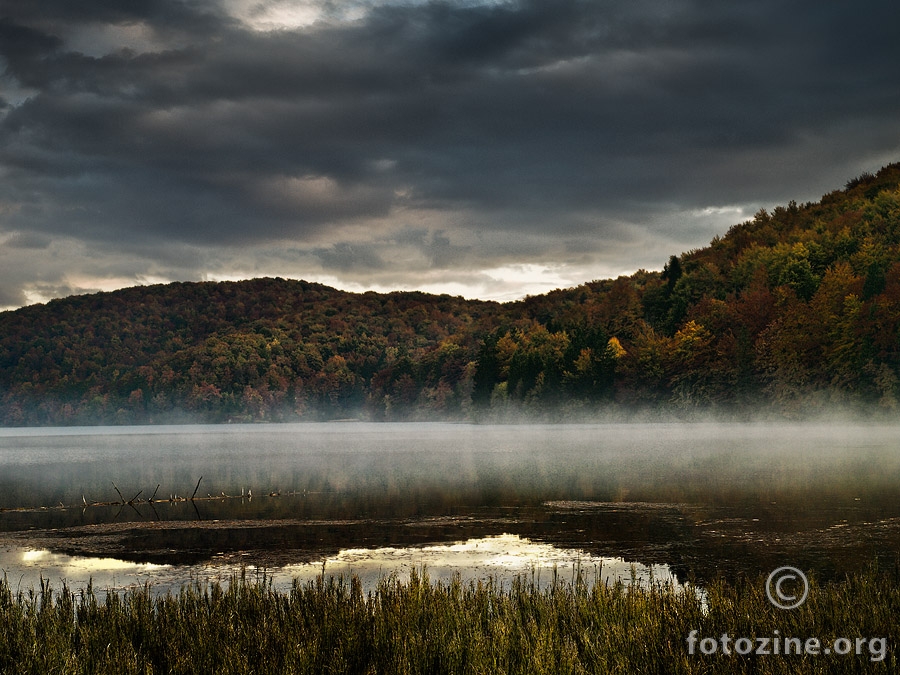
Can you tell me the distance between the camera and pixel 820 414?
106375 mm

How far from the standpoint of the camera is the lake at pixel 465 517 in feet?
72.6

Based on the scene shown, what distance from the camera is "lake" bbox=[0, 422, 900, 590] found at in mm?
22141

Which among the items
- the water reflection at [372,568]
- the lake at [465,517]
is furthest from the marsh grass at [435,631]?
the water reflection at [372,568]

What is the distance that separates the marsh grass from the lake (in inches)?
79.0

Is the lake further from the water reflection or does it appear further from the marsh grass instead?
the marsh grass

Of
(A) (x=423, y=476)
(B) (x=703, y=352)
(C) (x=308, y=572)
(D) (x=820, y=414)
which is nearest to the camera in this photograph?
(C) (x=308, y=572)

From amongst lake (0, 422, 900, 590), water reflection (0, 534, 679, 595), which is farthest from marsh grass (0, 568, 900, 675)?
water reflection (0, 534, 679, 595)

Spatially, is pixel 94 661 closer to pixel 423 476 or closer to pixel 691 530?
pixel 691 530

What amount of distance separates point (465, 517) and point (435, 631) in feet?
65.3

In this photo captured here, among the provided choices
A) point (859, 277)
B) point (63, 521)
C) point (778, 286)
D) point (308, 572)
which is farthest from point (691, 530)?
point (778, 286)

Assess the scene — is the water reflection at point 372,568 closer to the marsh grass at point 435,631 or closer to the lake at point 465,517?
the lake at point 465,517

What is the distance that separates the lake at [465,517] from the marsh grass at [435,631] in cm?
201

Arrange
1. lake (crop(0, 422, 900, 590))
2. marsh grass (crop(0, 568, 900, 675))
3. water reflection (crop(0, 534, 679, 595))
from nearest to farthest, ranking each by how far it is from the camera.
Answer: marsh grass (crop(0, 568, 900, 675)) → water reflection (crop(0, 534, 679, 595)) → lake (crop(0, 422, 900, 590))

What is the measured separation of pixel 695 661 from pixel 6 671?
9398 millimetres
